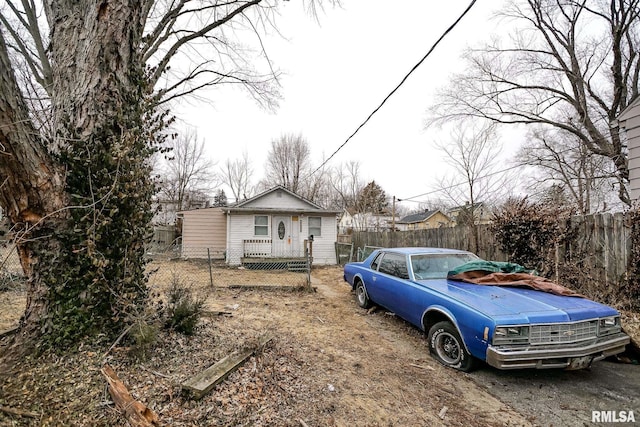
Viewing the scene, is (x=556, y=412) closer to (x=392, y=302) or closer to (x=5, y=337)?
(x=392, y=302)

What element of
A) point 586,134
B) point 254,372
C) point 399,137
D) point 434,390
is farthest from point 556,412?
point 586,134

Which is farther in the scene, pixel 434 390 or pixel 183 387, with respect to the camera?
pixel 434 390

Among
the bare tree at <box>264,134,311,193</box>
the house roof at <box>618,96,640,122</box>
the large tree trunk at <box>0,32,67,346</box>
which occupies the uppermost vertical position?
the bare tree at <box>264,134,311,193</box>

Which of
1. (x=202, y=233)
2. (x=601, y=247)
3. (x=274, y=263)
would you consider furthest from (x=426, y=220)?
(x=601, y=247)

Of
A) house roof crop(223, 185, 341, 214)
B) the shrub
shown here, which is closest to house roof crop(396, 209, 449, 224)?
house roof crop(223, 185, 341, 214)

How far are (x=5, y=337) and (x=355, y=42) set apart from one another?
7.06 meters

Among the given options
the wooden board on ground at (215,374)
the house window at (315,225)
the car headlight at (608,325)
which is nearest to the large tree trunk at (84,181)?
the wooden board on ground at (215,374)

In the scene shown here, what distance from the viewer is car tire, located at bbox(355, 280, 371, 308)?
6176 mm

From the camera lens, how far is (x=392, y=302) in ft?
16.3

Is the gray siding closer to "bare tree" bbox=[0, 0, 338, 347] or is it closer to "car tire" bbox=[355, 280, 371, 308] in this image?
"car tire" bbox=[355, 280, 371, 308]

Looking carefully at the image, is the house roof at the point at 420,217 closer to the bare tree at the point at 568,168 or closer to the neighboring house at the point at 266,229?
the bare tree at the point at 568,168

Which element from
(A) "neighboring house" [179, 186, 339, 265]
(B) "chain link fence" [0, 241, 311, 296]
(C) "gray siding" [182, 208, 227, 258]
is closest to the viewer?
(B) "chain link fence" [0, 241, 311, 296]

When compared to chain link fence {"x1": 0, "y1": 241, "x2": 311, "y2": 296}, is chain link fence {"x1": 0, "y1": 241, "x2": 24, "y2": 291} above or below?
above
